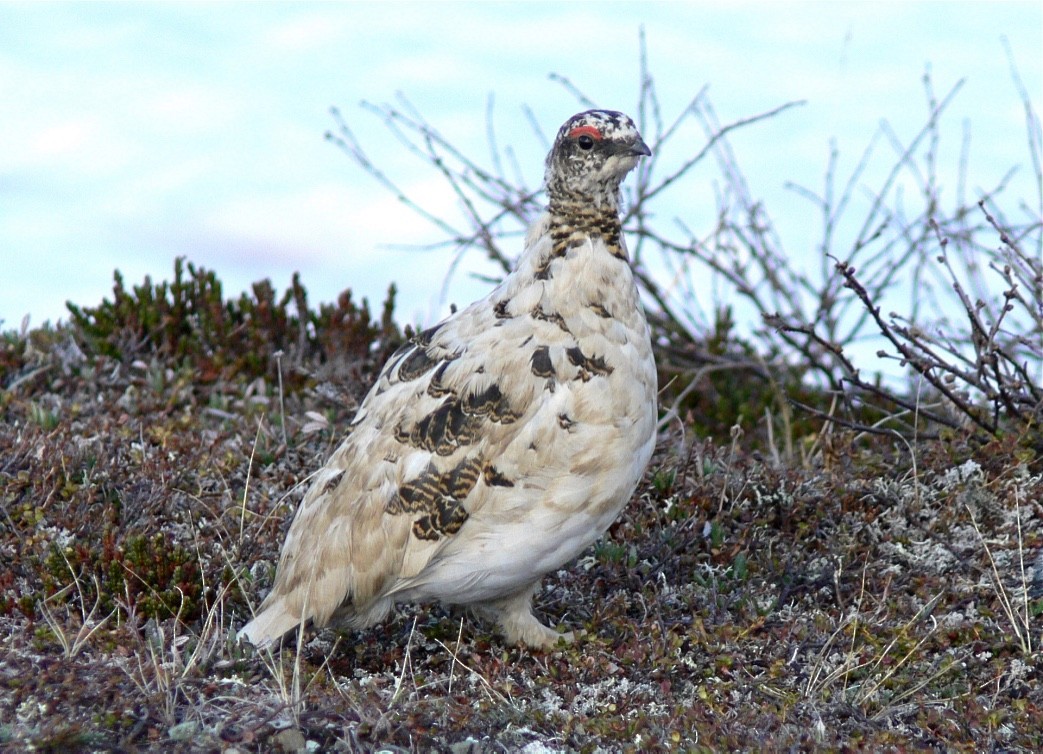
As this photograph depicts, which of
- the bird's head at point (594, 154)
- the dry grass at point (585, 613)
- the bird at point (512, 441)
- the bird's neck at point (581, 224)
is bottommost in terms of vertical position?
the dry grass at point (585, 613)

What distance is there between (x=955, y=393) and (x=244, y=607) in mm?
3693

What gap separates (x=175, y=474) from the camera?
5.89 meters

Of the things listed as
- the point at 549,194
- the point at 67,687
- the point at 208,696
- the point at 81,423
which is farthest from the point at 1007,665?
the point at 81,423

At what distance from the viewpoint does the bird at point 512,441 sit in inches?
168

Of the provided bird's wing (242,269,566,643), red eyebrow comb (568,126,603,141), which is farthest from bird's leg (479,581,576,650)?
red eyebrow comb (568,126,603,141)

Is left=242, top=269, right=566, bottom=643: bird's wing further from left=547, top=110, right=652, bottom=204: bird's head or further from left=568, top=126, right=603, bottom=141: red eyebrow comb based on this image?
left=568, top=126, right=603, bottom=141: red eyebrow comb

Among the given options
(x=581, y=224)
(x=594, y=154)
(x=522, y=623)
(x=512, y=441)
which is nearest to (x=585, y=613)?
(x=522, y=623)

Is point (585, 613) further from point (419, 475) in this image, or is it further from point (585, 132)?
point (585, 132)

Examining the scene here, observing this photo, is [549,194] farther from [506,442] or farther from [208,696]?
[208,696]

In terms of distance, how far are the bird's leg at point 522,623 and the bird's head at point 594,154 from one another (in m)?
1.45

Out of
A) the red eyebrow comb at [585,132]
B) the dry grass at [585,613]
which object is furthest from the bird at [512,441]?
the dry grass at [585,613]

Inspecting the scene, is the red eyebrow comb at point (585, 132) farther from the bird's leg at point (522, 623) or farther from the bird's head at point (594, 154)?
the bird's leg at point (522, 623)

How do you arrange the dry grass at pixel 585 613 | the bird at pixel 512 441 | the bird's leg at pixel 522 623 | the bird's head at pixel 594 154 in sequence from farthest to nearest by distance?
1. the bird's leg at pixel 522 623
2. the bird's head at pixel 594 154
3. the bird at pixel 512 441
4. the dry grass at pixel 585 613

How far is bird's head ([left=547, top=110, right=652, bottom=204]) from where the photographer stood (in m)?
4.46
